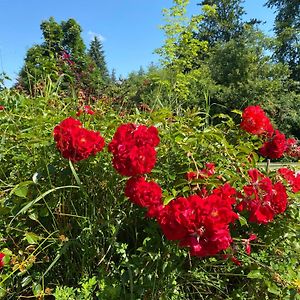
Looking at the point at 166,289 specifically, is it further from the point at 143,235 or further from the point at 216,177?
the point at 216,177

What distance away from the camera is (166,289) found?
1.36m

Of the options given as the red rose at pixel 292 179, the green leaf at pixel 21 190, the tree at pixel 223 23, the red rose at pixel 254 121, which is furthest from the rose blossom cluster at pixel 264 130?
the tree at pixel 223 23

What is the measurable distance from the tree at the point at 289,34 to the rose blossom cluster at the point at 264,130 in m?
24.4

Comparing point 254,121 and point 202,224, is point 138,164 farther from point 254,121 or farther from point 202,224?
point 254,121

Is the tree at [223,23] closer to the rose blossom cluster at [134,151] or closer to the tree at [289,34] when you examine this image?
the tree at [289,34]

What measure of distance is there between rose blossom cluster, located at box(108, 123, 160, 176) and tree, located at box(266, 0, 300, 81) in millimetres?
25231

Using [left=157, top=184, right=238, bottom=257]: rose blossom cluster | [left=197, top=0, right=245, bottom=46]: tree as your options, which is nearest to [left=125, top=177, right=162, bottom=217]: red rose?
[left=157, top=184, right=238, bottom=257]: rose blossom cluster

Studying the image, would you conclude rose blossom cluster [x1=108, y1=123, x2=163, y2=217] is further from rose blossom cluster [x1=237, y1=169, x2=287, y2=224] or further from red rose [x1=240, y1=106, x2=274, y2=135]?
red rose [x1=240, y1=106, x2=274, y2=135]

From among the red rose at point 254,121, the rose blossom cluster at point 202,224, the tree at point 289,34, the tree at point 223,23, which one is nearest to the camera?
the rose blossom cluster at point 202,224

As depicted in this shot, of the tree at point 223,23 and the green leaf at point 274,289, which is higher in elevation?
the tree at point 223,23

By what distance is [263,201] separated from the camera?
4.55 ft

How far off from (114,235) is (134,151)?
31 centimetres

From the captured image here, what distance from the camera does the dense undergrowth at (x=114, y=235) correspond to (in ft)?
4.45

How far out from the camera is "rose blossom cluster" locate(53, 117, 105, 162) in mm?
1336
